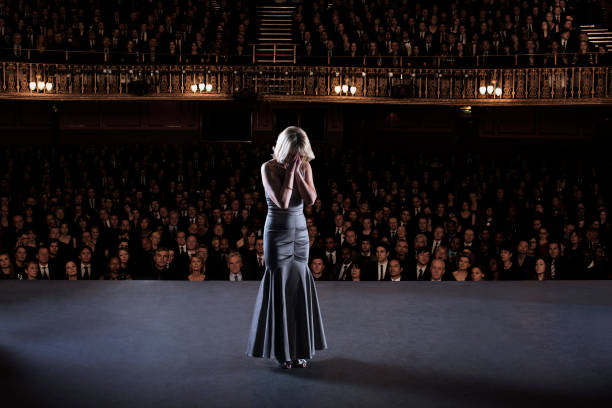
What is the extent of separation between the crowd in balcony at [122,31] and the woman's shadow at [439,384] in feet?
36.7

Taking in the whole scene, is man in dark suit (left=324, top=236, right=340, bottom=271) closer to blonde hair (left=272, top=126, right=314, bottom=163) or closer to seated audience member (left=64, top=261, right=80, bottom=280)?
seated audience member (left=64, top=261, right=80, bottom=280)

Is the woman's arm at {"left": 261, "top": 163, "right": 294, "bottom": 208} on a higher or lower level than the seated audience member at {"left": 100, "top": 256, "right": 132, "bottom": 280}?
higher

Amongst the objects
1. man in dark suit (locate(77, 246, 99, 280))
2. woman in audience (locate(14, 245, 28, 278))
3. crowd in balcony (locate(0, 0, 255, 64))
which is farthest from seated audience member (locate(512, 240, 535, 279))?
crowd in balcony (locate(0, 0, 255, 64))

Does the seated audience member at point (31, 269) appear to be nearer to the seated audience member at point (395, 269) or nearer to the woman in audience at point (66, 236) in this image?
the woman in audience at point (66, 236)

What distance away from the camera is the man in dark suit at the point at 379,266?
22.9 ft

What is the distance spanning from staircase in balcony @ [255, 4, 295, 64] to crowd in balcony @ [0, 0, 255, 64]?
0.36m

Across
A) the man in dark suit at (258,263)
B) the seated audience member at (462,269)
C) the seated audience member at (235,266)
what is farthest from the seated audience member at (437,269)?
the seated audience member at (235,266)

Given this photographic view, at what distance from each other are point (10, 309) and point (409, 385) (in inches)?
114

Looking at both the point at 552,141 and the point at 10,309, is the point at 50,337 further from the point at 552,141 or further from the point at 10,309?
the point at 552,141

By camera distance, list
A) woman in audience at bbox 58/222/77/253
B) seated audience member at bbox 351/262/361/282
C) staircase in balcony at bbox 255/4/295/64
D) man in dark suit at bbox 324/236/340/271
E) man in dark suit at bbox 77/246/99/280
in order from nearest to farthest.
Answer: seated audience member at bbox 351/262/361/282, man in dark suit at bbox 77/246/99/280, man in dark suit at bbox 324/236/340/271, woman in audience at bbox 58/222/77/253, staircase in balcony at bbox 255/4/295/64

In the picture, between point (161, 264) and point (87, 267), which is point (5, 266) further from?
point (161, 264)

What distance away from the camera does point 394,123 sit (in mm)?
17516

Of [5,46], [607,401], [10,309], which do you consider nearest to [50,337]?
[10,309]

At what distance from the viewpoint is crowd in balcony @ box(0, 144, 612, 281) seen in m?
7.07
